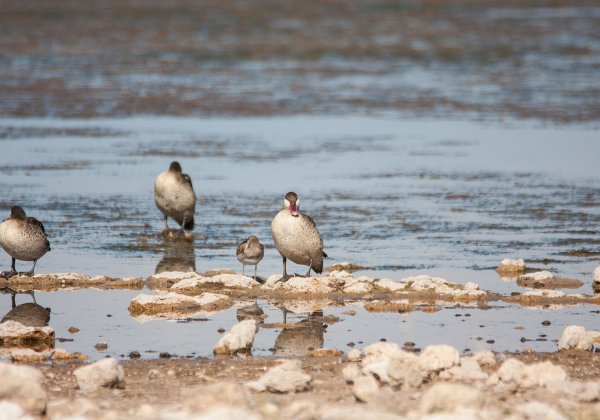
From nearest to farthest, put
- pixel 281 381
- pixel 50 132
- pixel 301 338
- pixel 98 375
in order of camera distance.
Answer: pixel 281 381 → pixel 98 375 → pixel 301 338 → pixel 50 132

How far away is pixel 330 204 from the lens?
20.5m

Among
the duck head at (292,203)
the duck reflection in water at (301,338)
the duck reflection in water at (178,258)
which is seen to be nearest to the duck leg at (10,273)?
the duck reflection in water at (178,258)

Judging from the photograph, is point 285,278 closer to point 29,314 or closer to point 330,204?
point 29,314

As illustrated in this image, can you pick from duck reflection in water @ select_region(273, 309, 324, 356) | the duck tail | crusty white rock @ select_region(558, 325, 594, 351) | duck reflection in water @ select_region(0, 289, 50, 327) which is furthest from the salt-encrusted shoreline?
crusty white rock @ select_region(558, 325, 594, 351)

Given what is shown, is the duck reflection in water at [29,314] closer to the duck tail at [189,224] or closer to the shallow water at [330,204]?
the shallow water at [330,204]

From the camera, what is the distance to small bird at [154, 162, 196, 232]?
18906 millimetres

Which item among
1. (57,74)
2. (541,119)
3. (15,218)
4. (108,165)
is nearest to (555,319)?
(15,218)

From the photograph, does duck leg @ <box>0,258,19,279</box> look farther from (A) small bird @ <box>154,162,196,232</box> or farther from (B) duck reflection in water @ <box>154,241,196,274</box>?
(A) small bird @ <box>154,162,196,232</box>

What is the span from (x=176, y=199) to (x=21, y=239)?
14.2ft

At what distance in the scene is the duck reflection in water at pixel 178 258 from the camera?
16156 millimetres

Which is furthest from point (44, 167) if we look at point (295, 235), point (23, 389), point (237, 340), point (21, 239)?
point (23, 389)

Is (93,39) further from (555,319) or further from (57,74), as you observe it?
(555,319)

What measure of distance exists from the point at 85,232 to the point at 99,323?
5.59 m

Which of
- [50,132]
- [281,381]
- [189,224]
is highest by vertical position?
[50,132]
